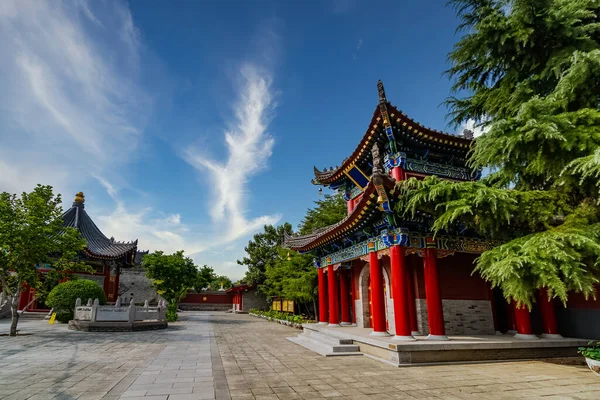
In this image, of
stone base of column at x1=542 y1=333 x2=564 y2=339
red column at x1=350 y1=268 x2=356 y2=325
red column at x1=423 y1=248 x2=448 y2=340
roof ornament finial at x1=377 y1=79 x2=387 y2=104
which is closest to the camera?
red column at x1=423 y1=248 x2=448 y2=340

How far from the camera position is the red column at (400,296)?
8742mm

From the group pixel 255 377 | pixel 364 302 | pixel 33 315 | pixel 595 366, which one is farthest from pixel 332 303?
pixel 33 315

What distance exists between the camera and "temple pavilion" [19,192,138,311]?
79.6 feet

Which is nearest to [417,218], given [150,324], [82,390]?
[82,390]

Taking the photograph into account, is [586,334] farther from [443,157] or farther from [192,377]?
[192,377]

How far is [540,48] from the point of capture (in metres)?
7.50

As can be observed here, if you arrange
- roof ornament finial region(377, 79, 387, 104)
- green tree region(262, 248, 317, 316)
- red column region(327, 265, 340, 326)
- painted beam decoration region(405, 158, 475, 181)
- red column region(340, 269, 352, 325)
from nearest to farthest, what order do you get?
roof ornament finial region(377, 79, 387, 104) → painted beam decoration region(405, 158, 475, 181) → red column region(327, 265, 340, 326) → red column region(340, 269, 352, 325) → green tree region(262, 248, 317, 316)

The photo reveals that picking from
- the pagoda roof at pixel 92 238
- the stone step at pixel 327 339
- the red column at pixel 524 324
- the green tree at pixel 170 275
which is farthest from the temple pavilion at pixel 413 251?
the pagoda roof at pixel 92 238

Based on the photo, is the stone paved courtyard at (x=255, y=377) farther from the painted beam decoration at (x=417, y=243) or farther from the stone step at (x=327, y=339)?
the painted beam decoration at (x=417, y=243)

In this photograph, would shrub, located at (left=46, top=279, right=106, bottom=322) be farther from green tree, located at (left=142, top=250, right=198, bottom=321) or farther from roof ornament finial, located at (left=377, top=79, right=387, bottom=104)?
roof ornament finial, located at (left=377, top=79, right=387, bottom=104)

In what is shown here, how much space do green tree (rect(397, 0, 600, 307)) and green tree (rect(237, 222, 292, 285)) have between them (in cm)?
2817

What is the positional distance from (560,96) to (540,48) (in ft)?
6.60

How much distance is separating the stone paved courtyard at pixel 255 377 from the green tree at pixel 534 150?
65.4 inches

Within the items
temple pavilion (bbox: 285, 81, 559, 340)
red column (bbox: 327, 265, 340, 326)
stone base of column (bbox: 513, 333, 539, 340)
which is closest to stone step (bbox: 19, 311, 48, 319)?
red column (bbox: 327, 265, 340, 326)
